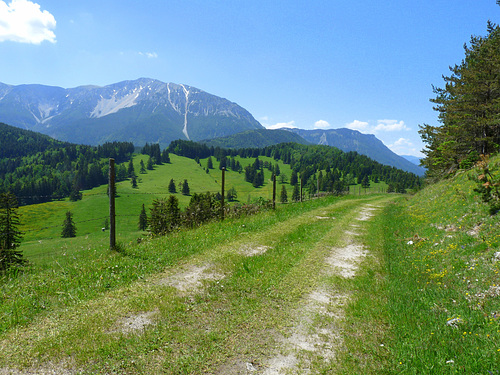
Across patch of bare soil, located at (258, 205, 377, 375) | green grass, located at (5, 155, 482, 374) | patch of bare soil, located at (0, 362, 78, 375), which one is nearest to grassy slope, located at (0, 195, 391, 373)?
green grass, located at (5, 155, 482, 374)

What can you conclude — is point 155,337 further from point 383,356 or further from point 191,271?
point 383,356

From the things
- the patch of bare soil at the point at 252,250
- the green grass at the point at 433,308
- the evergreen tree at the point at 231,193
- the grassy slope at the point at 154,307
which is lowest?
the evergreen tree at the point at 231,193

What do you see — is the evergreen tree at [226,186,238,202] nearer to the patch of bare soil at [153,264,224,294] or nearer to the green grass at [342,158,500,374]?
the green grass at [342,158,500,374]

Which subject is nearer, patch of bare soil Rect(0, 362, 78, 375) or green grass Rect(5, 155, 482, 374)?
patch of bare soil Rect(0, 362, 78, 375)

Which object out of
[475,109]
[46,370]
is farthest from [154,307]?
[475,109]

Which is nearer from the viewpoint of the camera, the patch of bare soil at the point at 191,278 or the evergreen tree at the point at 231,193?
the patch of bare soil at the point at 191,278

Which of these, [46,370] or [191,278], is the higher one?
[46,370]

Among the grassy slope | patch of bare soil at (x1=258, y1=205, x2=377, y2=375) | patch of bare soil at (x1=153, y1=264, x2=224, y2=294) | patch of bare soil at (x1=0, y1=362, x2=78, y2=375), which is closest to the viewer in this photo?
patch of bare soil at (x1=0, y1=362, x2=78, y2=375)

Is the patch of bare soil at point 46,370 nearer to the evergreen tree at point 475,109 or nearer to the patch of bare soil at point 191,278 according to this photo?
the patch of bare soil at point 191,278

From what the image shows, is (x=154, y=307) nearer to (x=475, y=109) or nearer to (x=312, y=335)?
(x=312, y=335)

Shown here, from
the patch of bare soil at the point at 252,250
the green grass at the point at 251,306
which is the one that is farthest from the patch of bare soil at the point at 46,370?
the patch of bare soil at the point at 252,250

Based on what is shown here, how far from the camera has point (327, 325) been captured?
5609 millimetres

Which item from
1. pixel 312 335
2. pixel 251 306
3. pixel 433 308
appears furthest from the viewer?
pixel 251 306

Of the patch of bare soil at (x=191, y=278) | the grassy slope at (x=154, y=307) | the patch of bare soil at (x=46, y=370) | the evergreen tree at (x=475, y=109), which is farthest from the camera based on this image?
→ the evergreen tree at (x=475, y=109)
